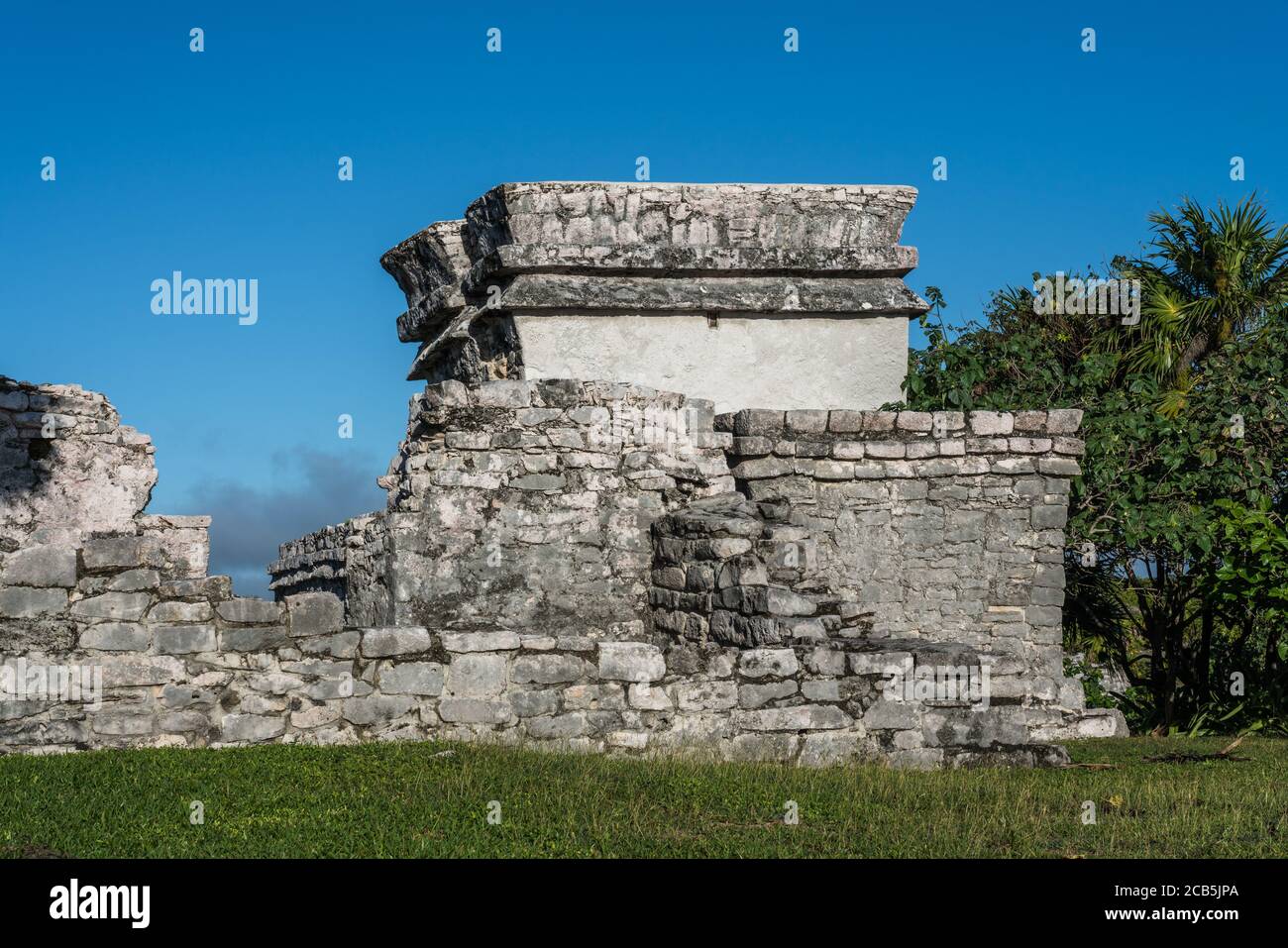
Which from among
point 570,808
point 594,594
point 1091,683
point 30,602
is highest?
point 30,602

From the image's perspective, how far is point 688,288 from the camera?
14047mm

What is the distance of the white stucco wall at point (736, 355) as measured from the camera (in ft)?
Result: 45.4

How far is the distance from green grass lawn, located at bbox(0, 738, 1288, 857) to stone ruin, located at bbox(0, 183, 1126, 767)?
1.73 feet

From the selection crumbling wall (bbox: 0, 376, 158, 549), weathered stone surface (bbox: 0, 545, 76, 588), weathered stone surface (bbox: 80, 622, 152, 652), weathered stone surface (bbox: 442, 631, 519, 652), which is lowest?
weathered stone surface (bbox: 442, 631, 519, 652)

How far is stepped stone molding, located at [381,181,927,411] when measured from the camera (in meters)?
13.7

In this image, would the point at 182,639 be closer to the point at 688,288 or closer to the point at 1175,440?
the point at 688,288

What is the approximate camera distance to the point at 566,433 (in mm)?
Answer: 11258

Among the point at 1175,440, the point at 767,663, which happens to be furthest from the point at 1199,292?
the point at 767,663

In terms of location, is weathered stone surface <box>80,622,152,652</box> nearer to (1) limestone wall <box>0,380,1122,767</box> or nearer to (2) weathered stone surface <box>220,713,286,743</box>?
(1) limestone wall <box>0,380,1122,767</box>

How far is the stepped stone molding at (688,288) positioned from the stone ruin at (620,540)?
30 millimetres

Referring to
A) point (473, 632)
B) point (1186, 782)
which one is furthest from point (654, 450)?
point (1186, 782)

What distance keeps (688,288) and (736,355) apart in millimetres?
804

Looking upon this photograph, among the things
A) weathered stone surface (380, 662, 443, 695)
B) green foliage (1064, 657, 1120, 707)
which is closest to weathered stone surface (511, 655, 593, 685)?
weathered stone surface (380, 662, 443, 695)

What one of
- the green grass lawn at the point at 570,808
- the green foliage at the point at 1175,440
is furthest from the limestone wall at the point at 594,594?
the green foliage at the point at 1175,440
